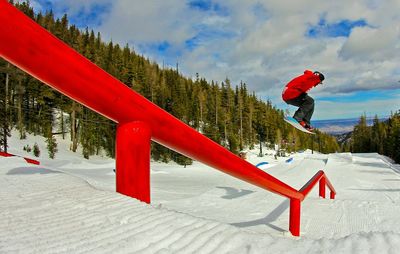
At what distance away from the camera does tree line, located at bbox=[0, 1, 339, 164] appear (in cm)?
3403

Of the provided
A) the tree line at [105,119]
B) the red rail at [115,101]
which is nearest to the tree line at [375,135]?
the tree line at [105,119]

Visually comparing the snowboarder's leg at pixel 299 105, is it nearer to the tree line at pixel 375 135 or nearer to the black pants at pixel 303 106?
the black pants at pixel 303 106

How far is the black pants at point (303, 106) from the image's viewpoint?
6.52m

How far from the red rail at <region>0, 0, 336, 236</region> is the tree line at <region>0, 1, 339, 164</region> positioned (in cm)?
1446

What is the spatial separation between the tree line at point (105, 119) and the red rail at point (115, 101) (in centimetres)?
1446

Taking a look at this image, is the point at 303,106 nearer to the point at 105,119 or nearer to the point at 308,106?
the point at 308,106

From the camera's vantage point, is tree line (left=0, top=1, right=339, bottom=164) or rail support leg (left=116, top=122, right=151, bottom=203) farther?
tree line (left=0, top=1, right=339, bottom=164)

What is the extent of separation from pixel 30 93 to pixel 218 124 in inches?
1312

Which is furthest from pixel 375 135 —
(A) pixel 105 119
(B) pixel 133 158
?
(B) pixel 133 158

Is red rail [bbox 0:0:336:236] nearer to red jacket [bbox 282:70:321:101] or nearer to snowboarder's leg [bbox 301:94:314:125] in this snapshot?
red jacket [bbox 282:70:321:101]

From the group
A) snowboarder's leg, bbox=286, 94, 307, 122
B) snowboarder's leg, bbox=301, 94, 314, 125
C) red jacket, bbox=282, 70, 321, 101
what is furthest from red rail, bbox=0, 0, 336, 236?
snowboarder's leg, bbox=301, 94, 314, 125

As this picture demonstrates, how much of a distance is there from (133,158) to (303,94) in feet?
16.5

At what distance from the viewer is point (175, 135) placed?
88.0 inches

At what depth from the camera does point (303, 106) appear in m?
6.79
